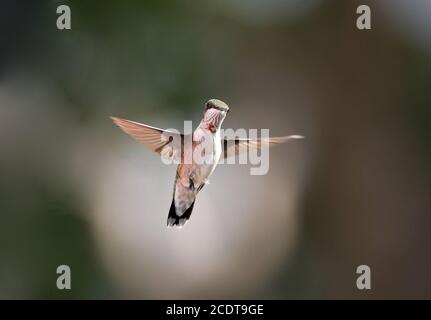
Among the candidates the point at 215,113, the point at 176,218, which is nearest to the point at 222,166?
the point at 176,218

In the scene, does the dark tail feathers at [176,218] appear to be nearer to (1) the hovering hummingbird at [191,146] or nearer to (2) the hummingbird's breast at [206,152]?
(1) the hovering hummingbird at [191,146]

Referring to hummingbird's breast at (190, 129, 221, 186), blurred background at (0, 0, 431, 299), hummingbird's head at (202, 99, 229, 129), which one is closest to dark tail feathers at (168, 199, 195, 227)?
hummingbird's breast at (190, 129, 221, 186)

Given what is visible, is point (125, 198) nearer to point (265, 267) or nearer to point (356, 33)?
point (265, 267)

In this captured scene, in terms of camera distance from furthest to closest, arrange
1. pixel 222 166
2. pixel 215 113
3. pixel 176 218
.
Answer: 1. pixel 222 166
2. pixel 176 218
3. pixel 215 113

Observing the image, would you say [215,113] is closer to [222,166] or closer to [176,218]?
[176,218]

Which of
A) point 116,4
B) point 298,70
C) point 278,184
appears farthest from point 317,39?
point 116,4

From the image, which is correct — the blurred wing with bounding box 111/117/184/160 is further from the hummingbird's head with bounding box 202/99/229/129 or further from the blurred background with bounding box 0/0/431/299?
the blurred background with bounding box 0/0/431/299
